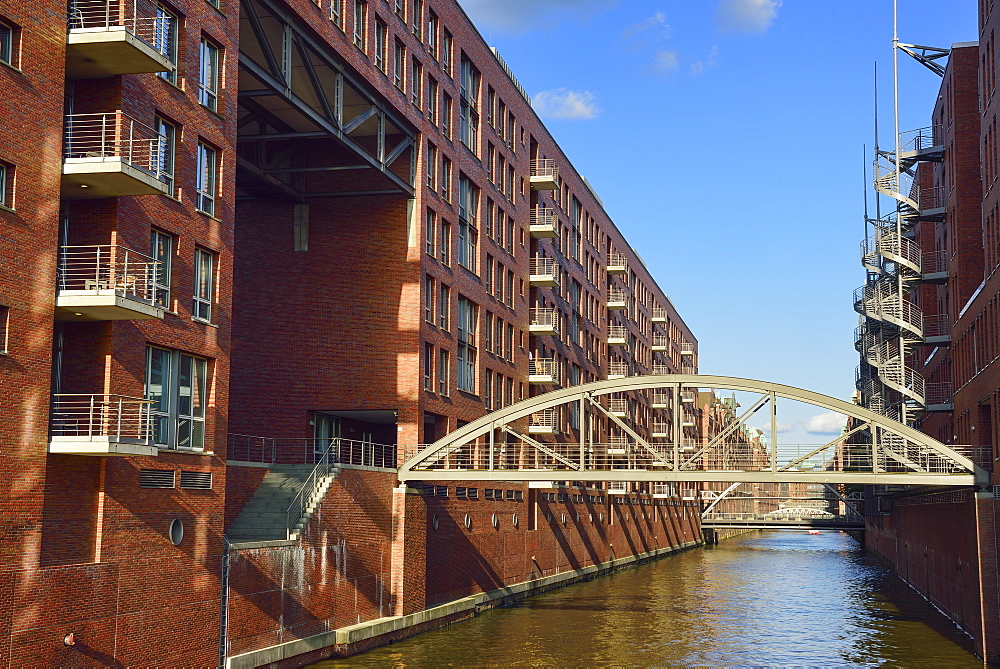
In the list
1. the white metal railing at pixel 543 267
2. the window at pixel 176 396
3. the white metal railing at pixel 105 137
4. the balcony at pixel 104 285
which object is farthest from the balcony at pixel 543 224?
the white metal railing at pixel 105 137

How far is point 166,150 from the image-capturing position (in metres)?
24.3

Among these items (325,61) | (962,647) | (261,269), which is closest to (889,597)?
(962,647)

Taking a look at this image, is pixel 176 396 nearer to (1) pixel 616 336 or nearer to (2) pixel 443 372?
(2) pixel 443 372

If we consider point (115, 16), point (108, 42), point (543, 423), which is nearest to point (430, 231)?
point (543, 423)

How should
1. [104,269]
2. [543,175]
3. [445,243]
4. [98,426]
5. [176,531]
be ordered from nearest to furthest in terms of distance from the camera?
[98,426] < [104,269] < [176,531] < [445,243] < [543,175]

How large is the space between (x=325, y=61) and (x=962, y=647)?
25503 mm

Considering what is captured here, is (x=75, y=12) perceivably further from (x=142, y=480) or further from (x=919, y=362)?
(x=919, y=362)

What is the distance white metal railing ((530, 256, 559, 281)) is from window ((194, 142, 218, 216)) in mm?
29908

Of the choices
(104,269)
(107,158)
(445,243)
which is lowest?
(104,269)

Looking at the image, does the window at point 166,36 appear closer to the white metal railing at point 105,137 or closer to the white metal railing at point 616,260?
the white metal railing at point 105,137

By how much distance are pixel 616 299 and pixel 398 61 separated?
4068 centimetres

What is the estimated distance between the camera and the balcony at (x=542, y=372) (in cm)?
5372

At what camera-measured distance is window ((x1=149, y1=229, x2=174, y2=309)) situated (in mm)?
23891

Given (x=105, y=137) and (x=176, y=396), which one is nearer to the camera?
(x=105, y=137)
